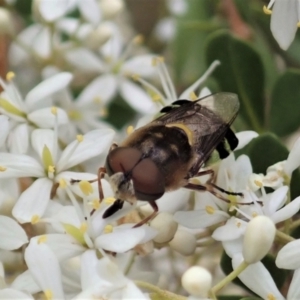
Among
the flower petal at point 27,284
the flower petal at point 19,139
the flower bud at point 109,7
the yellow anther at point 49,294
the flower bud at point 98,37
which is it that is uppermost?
the flower bud at point 109,7

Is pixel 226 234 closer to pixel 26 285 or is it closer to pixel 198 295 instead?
pixel 198 295

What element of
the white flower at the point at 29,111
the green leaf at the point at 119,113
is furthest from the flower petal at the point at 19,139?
the green leaf at the point at 119,113

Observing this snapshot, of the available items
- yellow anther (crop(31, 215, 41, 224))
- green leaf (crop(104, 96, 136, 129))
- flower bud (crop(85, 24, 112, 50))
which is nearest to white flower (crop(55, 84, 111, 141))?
flower bud (crop(85, 24, 112, 50))

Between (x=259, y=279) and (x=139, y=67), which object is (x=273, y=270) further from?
(x=139, y=67)

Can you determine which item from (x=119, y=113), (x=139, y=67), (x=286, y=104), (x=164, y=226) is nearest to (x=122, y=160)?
(x=164, y=226)

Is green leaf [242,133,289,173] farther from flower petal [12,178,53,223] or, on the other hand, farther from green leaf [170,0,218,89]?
green leaf [170,0,218,89]

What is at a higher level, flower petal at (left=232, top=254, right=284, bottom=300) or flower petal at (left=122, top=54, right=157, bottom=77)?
flower petal at (left=122, top=54, right=157, bottom=77)

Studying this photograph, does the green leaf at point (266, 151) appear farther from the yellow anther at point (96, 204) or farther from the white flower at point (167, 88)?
the yellow anther at point (96, 204)
